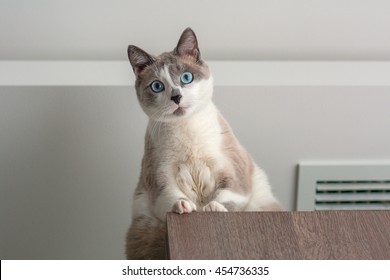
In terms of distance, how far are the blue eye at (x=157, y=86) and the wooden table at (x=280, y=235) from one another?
33 centimetres

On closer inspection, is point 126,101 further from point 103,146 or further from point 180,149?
point 180,149

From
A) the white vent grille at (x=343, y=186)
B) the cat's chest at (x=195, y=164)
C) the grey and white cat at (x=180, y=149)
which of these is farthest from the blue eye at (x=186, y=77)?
the white vent grille at (x=343, y=186)

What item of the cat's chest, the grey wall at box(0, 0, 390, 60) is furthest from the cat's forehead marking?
the grey wall at box(0, 0, 390, 60)

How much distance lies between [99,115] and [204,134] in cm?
39

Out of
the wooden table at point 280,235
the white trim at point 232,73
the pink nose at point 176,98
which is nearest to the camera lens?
the wooden table at point 280,235

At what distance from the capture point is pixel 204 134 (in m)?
1.55

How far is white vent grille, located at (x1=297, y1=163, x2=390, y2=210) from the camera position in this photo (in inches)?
75.4

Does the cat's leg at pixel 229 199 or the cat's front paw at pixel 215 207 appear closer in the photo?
the cat's front paw at pixel 215 207

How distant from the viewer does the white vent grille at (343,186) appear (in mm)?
1914

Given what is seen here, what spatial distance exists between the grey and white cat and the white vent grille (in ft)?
1.27

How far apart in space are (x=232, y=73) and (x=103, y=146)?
41 cm

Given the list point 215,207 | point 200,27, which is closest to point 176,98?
point 215,207

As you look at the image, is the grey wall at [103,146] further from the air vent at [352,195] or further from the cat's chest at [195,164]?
the cat's chest at [195,164]
